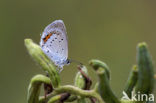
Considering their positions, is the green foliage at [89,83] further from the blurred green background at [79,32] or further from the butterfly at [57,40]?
the blurred green background at [79,32]

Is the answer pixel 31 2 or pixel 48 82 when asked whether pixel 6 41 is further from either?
pixel 48 82

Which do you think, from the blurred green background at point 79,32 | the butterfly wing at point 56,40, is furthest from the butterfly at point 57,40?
the blurred green background at point 79,32

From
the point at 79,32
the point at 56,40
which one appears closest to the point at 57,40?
the point at 56,40

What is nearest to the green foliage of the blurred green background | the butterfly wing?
the butterfly wing

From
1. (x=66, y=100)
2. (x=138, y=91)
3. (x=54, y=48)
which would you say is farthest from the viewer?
(x=54, y=48)

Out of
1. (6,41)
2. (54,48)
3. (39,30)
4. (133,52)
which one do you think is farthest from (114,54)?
(54,48)

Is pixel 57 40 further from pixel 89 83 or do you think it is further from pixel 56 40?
pixel 89 83
